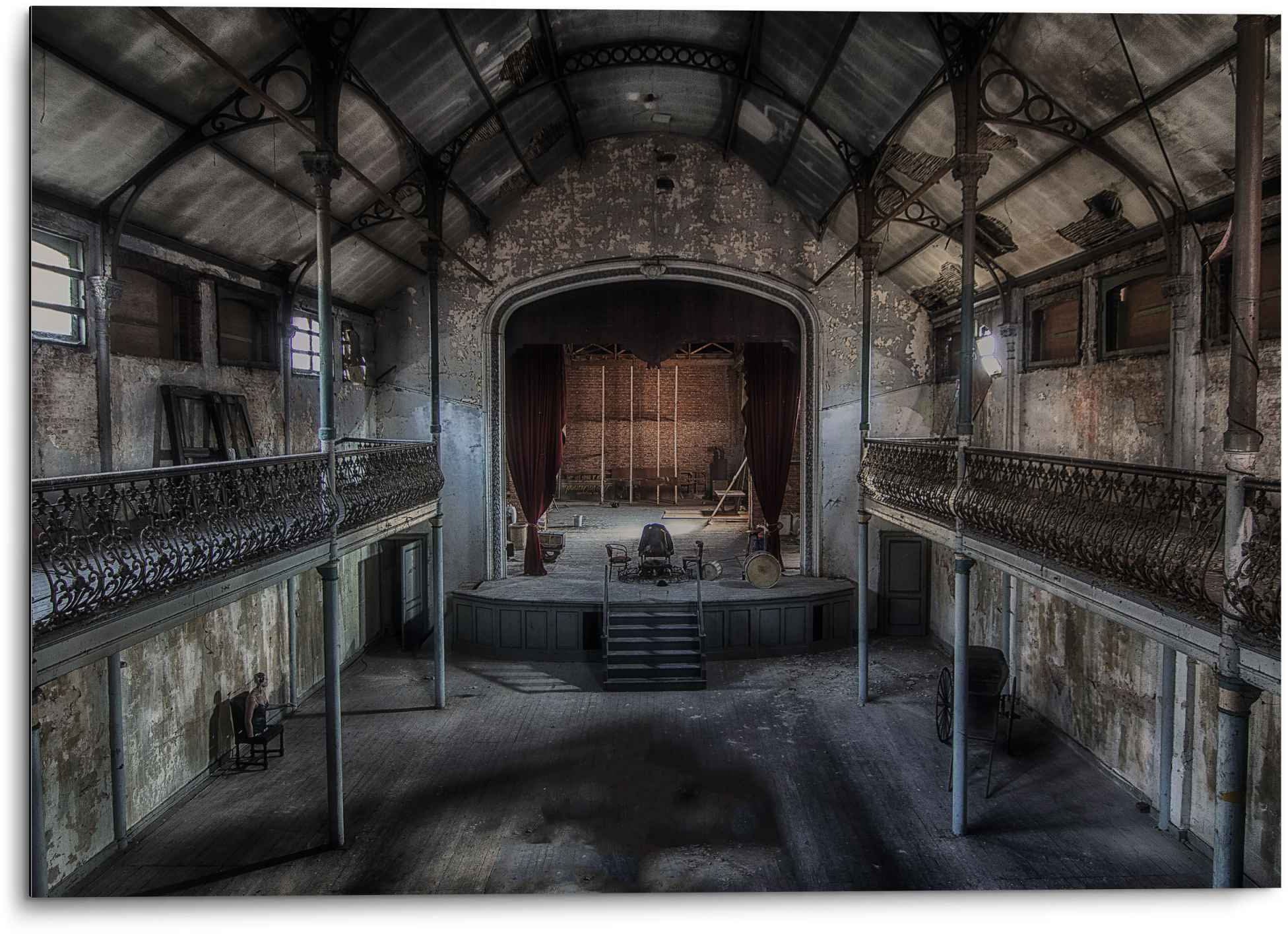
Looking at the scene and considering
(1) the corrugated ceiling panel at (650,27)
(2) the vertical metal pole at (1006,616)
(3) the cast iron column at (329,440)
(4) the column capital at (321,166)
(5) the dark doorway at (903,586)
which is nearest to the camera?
(4) the column capital at (321,166)

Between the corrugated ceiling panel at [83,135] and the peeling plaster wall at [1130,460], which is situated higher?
the corrugated ceiling panel at [83,135]

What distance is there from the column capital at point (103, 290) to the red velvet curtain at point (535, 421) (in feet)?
31.0

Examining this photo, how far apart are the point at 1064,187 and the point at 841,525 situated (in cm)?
734

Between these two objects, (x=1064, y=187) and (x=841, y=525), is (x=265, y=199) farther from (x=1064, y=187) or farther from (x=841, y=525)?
(x=841, y=525)

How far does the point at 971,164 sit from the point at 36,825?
9070mm

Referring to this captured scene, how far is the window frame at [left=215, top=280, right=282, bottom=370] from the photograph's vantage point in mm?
10109

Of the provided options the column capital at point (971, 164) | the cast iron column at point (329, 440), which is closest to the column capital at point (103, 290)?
the cast iron column at point (329, 440)

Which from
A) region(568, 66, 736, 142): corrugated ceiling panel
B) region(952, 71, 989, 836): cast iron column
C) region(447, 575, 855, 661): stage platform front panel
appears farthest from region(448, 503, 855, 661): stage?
region(568, 66, 736, 142): corrugated ceiling panel

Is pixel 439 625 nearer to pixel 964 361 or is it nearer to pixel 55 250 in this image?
pixel 55 250

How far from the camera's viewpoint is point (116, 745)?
7594 mm

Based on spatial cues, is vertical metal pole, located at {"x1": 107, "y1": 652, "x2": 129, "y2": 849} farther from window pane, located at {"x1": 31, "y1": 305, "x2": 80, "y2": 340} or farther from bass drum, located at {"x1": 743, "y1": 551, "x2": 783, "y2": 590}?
bass drum, located at {"x1": 743, "y1": 551, "x2": 783, "y2": 590}

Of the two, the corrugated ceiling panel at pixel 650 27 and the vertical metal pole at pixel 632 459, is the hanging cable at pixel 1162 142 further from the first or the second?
the vertical metal pole at pixel 632 459

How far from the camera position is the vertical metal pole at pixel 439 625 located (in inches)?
447

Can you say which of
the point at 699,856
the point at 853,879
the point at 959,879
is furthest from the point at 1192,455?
the point at 699,856
